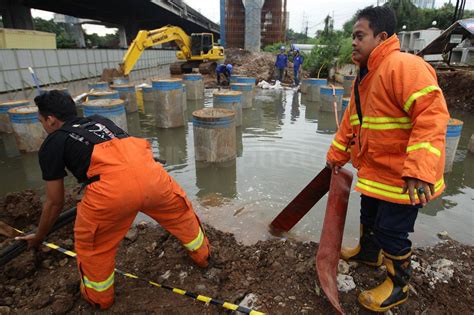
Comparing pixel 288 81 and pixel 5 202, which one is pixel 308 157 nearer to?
pixel 5 202

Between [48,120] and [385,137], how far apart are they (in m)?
2.36

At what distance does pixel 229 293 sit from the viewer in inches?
98.2

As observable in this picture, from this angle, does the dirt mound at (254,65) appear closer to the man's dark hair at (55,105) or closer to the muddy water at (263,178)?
the muddy water at (263,178)

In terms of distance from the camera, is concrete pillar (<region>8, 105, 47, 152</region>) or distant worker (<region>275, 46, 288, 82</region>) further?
distant worker (<region>275, 46, 288, 82</region>)

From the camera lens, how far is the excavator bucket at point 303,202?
287 centimetres

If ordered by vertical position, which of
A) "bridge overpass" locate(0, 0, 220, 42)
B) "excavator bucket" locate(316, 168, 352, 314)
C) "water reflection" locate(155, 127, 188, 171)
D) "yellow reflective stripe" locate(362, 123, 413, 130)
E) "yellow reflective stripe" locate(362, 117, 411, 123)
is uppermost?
"bridge overpass" locate(0, 0, 220, 42)

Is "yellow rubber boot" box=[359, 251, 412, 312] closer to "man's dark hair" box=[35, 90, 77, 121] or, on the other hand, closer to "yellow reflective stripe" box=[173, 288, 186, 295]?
"yellow reflective stripe" box=[173, 288, 186, 295]

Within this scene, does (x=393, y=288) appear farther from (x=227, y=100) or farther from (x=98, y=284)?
(x=227, y=100)

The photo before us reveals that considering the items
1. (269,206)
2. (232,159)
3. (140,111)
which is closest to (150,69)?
(140,111)

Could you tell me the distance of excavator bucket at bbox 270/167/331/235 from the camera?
9.40ft

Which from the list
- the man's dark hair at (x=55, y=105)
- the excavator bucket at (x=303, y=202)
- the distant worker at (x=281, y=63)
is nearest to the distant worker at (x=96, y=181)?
the man's dark hair at (x=55, y=105)

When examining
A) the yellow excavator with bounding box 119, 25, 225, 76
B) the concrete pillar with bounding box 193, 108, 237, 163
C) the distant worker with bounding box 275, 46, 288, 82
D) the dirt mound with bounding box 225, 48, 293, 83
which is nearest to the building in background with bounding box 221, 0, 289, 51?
the dirt mound with bounding box 225, 48, 293, 83

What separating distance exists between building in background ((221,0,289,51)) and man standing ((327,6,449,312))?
2583 centimetres

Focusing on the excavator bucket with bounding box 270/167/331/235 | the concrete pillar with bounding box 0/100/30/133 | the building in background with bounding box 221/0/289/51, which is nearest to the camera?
the excavator bucket with bounding box 270/167/331/235
